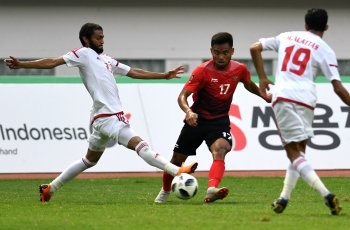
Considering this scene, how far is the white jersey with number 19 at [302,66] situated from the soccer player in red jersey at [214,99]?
1.90m

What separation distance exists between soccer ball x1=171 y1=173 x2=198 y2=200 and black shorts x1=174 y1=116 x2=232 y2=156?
0.87 metres

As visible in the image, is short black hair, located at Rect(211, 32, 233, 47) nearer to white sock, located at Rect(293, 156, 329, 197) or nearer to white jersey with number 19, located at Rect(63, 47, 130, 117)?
white jersey with number 19, located at Rect(63, 47, 130, 117)

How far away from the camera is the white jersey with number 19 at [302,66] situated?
1123cm

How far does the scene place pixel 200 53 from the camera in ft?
104

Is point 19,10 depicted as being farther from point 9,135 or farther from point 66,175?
point 66,175

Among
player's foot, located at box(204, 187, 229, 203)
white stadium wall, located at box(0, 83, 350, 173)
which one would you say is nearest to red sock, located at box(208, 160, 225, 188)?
player's foot, located at box(204, 187, 229, 203)

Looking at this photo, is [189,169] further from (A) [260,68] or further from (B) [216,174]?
(A) [260,68]

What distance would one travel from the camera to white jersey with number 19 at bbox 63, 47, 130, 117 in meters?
13.4

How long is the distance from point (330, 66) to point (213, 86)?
8.13ft

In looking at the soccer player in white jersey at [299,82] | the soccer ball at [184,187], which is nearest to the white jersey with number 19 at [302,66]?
the soccer player in white jersey at [299,82]

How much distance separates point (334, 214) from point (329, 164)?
937 cm

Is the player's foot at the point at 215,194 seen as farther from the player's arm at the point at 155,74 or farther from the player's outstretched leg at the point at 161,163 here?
the player's arm at the point at 155,74

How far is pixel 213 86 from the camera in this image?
44.0 ft

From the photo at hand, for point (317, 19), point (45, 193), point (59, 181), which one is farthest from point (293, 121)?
point (45, 193)
